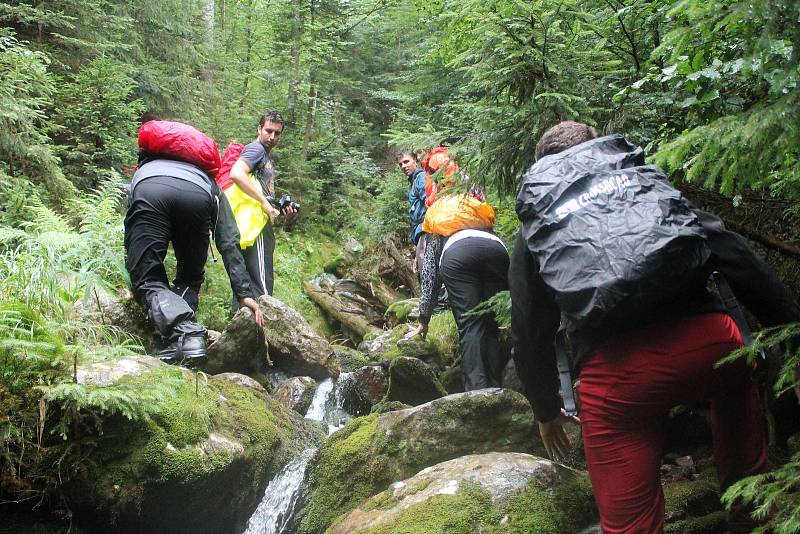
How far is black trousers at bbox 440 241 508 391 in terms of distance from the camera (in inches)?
203

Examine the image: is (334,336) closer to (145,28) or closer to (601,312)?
(145,28)

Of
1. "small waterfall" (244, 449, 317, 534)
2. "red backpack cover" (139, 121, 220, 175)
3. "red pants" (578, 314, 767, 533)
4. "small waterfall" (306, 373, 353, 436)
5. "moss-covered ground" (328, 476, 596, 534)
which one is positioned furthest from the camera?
"small waterfall" (306, 373, 353, 436)

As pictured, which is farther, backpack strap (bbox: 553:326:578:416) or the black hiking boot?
the black hiking boot

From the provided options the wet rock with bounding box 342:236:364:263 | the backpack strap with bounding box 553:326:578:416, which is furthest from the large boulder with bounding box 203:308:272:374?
the wet rock with bounding box 342:236:364:263

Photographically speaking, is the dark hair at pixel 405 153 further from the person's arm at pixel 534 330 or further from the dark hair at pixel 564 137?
the person's arm at pixel 534 330

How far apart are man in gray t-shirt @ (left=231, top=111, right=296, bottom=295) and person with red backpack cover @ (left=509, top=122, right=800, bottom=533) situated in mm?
4610

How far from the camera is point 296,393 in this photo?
6.12m

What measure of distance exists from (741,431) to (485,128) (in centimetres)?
270

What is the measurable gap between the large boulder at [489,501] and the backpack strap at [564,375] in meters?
0.59

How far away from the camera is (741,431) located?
2.35 m

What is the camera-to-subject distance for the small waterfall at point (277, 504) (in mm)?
4141

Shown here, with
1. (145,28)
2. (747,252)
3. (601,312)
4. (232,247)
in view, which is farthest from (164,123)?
(145,28)

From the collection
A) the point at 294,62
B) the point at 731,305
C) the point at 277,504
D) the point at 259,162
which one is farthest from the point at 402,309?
the point at 294,62

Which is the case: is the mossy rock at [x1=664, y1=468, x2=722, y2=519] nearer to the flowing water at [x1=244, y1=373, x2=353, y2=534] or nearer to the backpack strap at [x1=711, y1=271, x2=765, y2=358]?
the backpack strap at [x1=711, y1=271, x2=765, y2=358]
